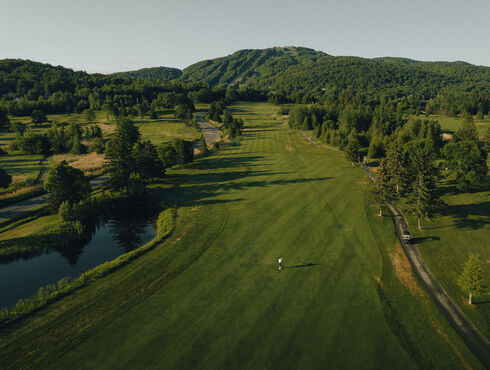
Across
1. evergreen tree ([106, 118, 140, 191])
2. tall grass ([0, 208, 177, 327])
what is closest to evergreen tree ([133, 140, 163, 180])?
evergreen tree ([106, 118, 140, 191])

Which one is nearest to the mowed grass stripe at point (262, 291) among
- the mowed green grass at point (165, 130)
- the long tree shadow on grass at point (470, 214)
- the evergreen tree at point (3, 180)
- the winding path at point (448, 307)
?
the winding path at point (448, 307)

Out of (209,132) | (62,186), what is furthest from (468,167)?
(209,132)

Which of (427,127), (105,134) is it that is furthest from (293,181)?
(105,134)

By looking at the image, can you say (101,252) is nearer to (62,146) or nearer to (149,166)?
(149,166)

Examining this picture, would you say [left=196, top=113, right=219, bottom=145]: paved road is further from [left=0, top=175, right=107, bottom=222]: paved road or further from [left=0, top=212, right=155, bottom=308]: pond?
[left=0, top=212, right=155, bottom=308]: pond

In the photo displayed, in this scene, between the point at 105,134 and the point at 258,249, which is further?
the point at 105,134

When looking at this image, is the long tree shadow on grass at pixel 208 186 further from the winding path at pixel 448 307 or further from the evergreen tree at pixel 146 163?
the winding path at pixel 448 307

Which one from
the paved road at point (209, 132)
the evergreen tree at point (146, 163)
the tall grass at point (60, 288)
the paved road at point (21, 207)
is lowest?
the tall grass at point (60, 288)
